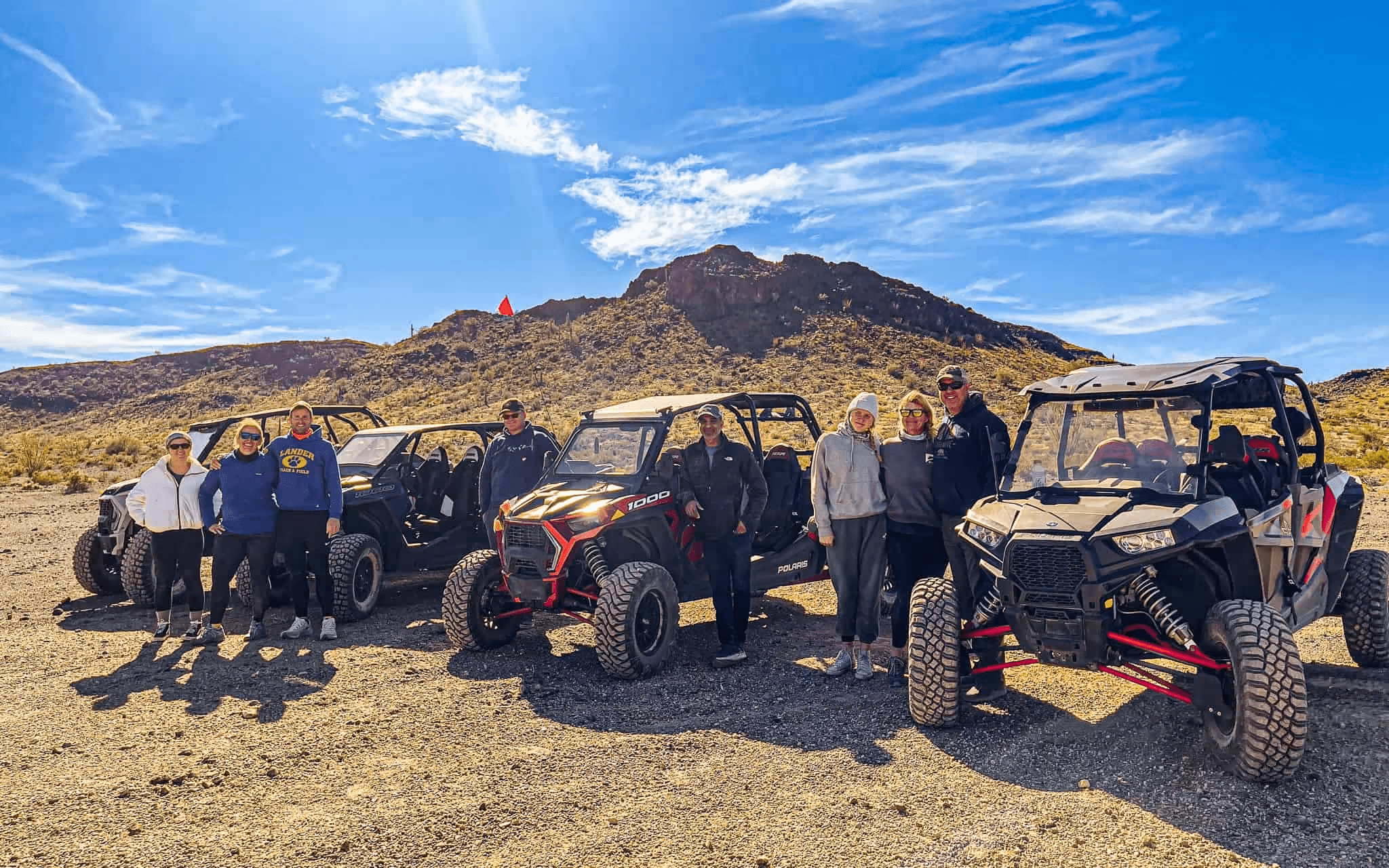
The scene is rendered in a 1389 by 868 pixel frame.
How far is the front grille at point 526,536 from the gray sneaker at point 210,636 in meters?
3.05

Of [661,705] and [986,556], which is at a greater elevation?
[986,556]

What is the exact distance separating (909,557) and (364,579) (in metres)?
5.54

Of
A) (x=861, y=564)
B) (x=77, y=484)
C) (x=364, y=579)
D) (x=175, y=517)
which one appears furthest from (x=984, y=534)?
(x=77, y=484)

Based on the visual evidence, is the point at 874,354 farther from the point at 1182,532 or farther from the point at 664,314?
the point at 1182,532

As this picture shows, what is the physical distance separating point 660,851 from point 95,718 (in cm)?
446

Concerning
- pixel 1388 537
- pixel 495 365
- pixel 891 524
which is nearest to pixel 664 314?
pixel 495 365

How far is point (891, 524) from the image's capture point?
645 cm

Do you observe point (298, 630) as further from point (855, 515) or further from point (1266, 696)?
point (1266, 696)

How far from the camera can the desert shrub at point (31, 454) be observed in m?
28.6

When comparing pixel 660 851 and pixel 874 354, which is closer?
Answer: pixel 660 851

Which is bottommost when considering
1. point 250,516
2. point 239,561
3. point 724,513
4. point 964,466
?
point 239,561

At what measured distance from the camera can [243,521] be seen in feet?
25.5

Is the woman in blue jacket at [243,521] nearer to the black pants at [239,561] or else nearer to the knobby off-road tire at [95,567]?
the black pants at [239,561]

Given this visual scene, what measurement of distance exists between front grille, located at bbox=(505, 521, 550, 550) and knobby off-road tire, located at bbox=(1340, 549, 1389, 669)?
5911mm
